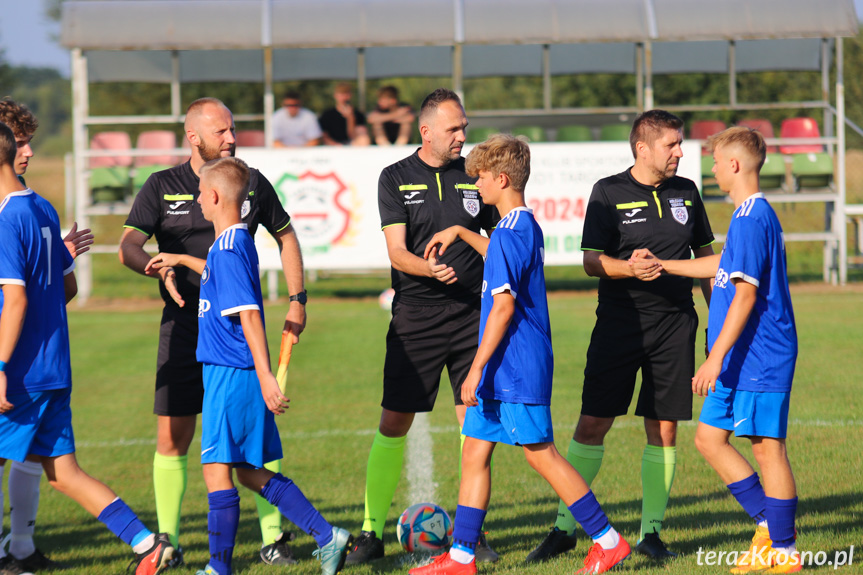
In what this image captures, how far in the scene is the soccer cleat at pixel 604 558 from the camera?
13.7ft

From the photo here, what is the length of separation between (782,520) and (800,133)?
1670 cm

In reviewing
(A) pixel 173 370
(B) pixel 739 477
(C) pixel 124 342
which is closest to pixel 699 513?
(B) pixel 739 477

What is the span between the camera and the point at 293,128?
1730 cm

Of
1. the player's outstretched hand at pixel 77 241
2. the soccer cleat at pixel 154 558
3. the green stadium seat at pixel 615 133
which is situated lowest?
the soccer cleat at pixel 154 558

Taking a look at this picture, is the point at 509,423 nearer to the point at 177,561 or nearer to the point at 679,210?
the point at 679,210

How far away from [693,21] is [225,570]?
1567 cm

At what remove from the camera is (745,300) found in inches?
161

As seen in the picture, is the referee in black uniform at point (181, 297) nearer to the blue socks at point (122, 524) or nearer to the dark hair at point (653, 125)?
the blue socks at point (122, 524)

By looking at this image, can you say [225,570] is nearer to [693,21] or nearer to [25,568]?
[25,568]

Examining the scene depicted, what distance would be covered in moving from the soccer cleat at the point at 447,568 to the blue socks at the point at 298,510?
1.47 feet

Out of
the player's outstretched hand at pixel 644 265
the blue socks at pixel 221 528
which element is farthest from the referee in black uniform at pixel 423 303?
the blue socks at pixel 221 528

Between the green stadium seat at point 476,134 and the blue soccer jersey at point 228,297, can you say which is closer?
the blue soccer jersey at point 228,297

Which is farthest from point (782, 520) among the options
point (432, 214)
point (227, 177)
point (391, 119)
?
point (391, 119)

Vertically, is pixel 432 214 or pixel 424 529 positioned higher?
pixel 432 214
